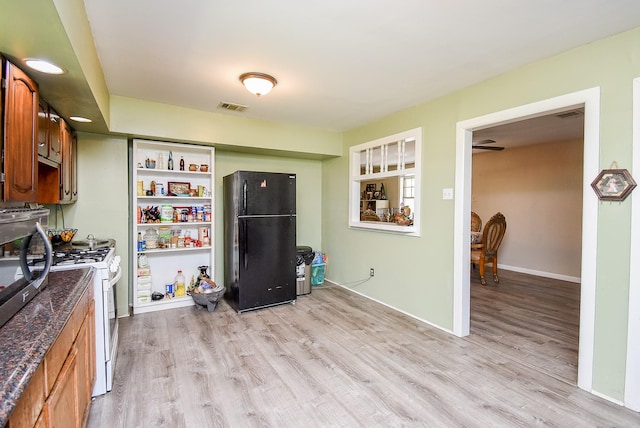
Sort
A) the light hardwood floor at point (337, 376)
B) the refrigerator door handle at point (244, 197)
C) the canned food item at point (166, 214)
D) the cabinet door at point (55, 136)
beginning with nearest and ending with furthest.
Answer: the light hardwood floor at point (337, 376) < the cabinet door at point (55, 136) < the refrigerator door handle at point (244, 197) < the canned food item at point (166, 214)

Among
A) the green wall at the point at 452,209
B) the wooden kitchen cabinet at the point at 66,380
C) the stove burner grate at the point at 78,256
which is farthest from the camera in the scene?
the stove burner grate at the point at 78,256

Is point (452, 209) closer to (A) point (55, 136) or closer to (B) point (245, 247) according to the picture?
(B) point (245, 247)

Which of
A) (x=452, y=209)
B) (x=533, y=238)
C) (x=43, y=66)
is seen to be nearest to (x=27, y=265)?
(x=43, y=66)

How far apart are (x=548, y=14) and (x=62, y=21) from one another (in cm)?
257

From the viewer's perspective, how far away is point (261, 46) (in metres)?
2.22

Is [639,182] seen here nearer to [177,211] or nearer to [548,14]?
[548,14]

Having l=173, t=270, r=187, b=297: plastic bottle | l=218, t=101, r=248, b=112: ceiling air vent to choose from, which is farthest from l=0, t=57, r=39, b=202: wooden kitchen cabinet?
l=173, t=270, r=187, b=297: plastic bottle

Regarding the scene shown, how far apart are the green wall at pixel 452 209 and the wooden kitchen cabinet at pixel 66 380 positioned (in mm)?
2985

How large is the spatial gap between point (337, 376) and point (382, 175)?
8.14 ft

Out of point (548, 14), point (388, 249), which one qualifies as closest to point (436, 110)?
point (548, 14)

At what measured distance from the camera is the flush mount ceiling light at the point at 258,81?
2.66 metres

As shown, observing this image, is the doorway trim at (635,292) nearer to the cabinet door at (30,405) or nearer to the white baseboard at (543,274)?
the cabinet door at (30,405)

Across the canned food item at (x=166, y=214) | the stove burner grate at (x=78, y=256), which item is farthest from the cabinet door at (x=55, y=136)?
the canned food item at (x=166, y=214)

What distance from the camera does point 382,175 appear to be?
397cm
